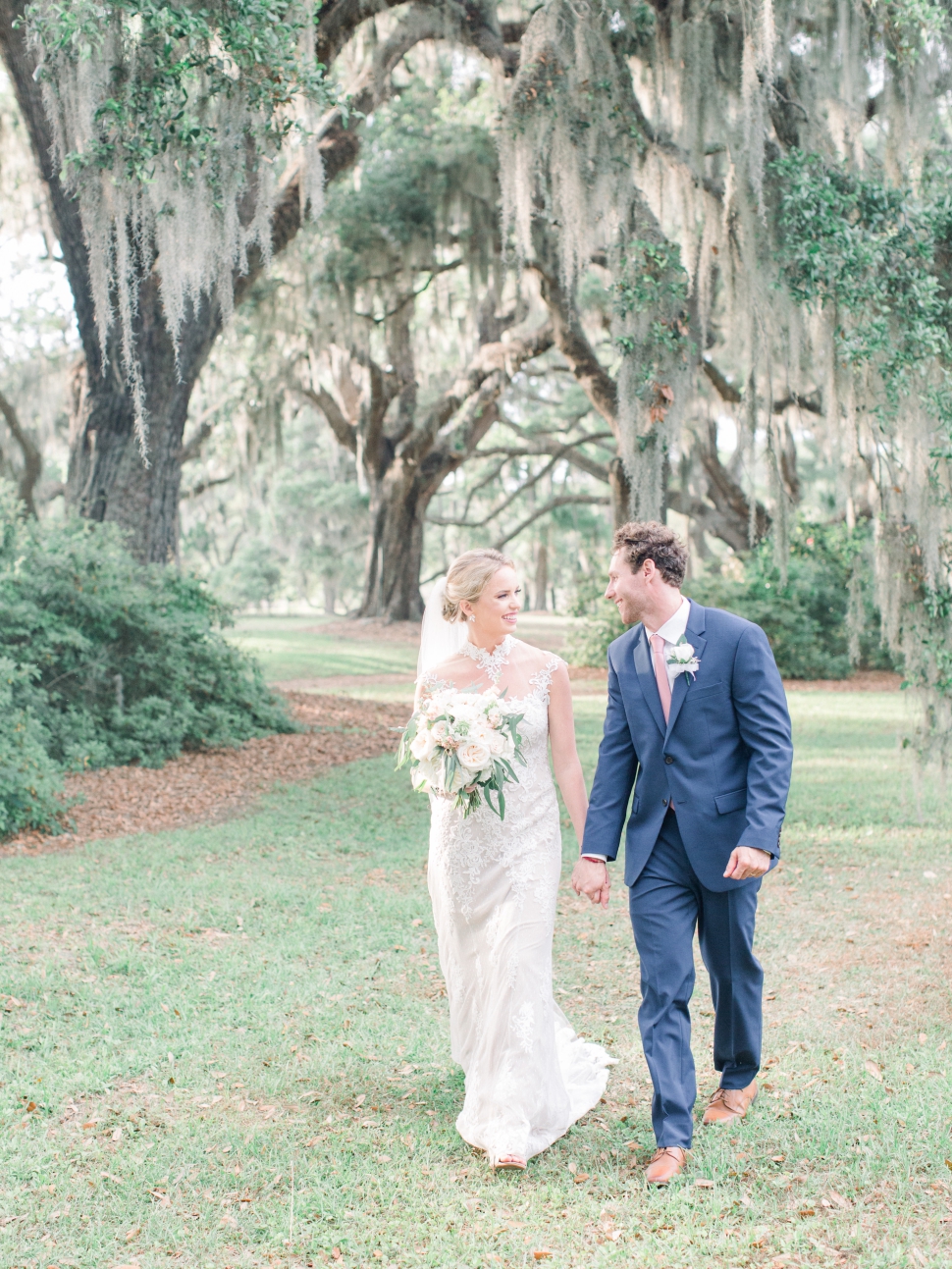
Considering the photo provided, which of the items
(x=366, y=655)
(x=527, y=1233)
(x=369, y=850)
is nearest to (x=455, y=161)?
(x=366, y=655)

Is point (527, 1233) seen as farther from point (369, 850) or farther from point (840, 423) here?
point (840, 423)

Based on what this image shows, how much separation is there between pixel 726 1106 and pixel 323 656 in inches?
670

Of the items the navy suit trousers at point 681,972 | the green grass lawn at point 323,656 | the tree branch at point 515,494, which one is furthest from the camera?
the tree branch at point 515,494

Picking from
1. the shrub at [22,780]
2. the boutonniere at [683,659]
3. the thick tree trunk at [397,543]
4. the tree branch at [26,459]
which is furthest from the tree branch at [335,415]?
the boutonniere at [683,659]

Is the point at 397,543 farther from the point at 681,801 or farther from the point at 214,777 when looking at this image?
the point at 681,801

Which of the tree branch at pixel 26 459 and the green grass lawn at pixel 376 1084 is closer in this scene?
the green grass lawn at pixel 376 1084

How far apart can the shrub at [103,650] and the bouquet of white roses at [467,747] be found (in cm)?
602

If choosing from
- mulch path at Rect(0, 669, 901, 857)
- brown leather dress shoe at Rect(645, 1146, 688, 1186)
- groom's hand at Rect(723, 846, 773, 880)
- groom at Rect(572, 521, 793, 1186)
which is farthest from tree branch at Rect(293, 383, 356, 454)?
brown leather dress shoe at Rect(645, 1146, 688, 1186)

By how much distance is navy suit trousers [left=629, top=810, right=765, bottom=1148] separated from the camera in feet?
11.0

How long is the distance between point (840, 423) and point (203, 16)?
5608 millimetres

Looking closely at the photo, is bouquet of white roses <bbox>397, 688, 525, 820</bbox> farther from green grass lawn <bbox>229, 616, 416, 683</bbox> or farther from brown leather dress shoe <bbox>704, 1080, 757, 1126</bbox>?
green grass lawn <bbox>229, 616, 416, 683</bbox>

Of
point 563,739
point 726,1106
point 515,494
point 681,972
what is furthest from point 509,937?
point 515,494

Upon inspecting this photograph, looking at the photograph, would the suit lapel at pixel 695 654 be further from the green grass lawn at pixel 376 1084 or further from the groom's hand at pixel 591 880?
the green grass lawn at pixel 376 1084

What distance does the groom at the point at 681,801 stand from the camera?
11.0 ft
